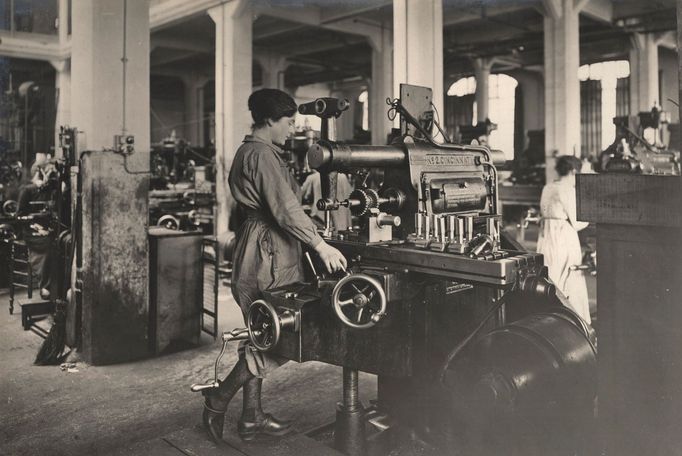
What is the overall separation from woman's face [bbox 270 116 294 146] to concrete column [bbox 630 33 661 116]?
36.3ft

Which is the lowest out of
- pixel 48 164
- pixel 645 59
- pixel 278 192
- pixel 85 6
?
pixel 278 192

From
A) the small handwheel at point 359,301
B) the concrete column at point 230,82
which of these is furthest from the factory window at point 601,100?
the small handwheel at point 359,301

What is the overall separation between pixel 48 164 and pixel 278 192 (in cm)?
485

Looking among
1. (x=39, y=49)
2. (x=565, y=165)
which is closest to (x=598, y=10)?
(x=565, y=165)

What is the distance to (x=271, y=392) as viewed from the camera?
137 inches

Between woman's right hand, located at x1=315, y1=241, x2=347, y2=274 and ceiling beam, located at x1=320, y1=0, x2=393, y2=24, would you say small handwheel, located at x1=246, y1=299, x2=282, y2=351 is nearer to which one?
woman's right hand, located at x1=315, y1=241, x2=347, y2=274

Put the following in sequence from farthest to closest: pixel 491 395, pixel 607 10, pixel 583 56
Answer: pixel 583 56 < pixel 607 10 < pixel 491 395

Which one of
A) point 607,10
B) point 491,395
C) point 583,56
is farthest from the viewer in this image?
point 583,56

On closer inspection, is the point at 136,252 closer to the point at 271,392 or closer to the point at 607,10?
the point at 271,392

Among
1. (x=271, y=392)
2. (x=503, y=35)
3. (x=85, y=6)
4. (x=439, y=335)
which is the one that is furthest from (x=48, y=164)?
(x=503, y=35)

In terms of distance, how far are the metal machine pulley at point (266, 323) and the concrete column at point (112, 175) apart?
2059 mm

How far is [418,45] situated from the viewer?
666 centimetres

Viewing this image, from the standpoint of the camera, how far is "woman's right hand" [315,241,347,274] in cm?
234

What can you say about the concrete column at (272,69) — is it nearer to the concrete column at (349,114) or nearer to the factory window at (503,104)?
the concrete column at (349,114)
